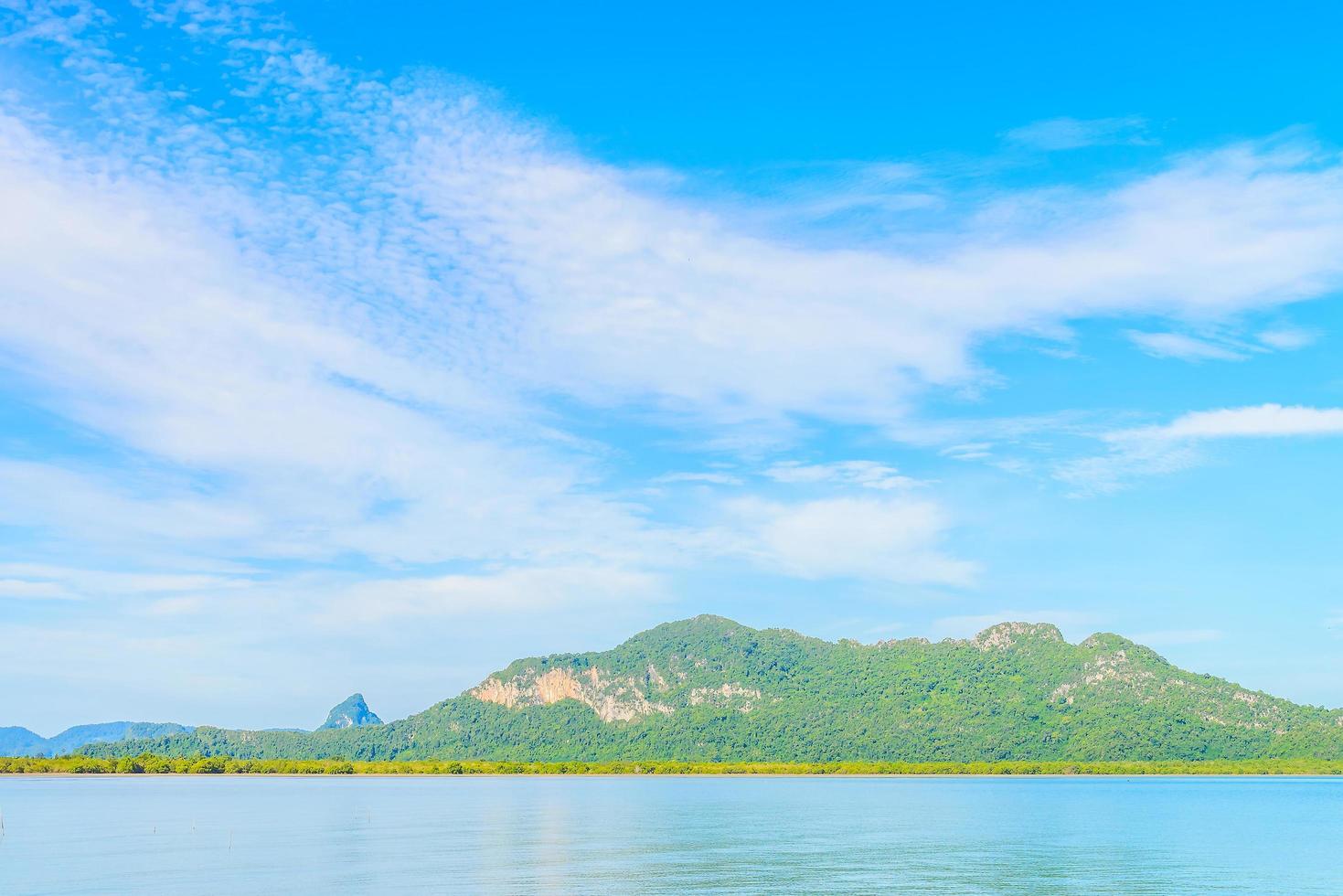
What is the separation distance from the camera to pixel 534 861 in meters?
55.1

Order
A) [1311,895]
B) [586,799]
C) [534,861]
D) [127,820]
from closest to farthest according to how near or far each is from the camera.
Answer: [1311,895] < [534,861] < [127,820] < [586,799]

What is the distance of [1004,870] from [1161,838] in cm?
2374

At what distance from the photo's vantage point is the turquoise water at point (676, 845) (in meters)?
47.4

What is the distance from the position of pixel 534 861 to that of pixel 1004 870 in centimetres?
2211

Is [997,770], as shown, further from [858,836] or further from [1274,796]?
[858,836]

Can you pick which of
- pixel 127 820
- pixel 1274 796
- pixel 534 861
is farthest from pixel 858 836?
pixel 1274 796

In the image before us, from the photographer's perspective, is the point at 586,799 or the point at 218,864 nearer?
the point at 218,864

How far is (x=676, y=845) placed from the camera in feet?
208

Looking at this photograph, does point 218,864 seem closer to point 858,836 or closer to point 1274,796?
point 858,836

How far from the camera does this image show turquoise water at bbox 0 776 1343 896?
47.4 metres

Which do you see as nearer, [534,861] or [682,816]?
[534,861]

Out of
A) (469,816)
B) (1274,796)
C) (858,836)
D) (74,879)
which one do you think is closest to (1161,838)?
(858,836)

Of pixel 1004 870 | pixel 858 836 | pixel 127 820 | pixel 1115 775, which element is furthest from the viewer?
pixel 1115 775

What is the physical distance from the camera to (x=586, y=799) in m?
120
